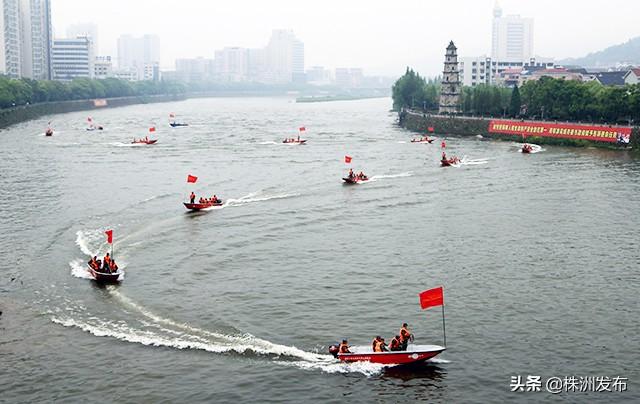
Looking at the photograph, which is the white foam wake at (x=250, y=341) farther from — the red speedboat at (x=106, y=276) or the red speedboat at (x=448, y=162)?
the red speedboat at (x=448, y=162)

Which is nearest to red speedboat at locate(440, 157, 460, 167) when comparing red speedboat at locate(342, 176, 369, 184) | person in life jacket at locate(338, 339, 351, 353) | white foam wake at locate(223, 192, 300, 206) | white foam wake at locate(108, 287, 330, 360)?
red speedboat at locate(342, 176, 369, 184)

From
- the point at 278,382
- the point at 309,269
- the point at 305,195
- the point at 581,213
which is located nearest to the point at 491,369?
the point at 278,382

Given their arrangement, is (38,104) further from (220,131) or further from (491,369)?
(491,369)

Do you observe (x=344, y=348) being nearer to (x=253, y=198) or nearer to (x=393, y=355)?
(x=393, y=355)

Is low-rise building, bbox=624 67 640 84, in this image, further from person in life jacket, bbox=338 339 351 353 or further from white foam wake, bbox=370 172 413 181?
person in life jacket, bbox=338 339 351 353

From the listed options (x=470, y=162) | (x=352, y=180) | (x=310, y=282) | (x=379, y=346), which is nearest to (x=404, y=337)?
(x=379, y=346)

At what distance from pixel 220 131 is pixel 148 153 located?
38270 millimetres

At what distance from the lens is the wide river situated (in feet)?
104

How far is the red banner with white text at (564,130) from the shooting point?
340ft

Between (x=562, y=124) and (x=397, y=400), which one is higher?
(x=562, y=124)

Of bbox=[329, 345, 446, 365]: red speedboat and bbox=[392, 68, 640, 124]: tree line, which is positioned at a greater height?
bbox=[392, 68, 640, 124]: tree line

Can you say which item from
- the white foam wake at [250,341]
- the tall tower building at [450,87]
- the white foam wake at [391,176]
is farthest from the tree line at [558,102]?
the white foam wake at [250,341]

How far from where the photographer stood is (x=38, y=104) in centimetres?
17462

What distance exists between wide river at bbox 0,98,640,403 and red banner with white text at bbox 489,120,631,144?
841 inches
